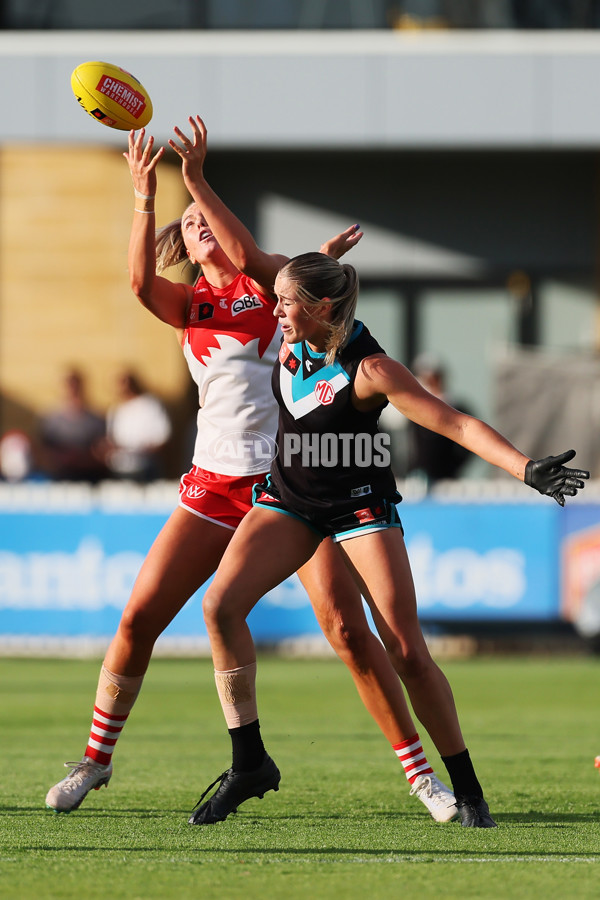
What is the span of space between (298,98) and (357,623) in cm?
1357

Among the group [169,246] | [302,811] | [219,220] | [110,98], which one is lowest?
[302,811]

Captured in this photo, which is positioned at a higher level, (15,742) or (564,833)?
(564,833)

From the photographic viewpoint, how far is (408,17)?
18953mm

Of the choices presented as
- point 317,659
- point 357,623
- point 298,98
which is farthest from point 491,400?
point 357,623

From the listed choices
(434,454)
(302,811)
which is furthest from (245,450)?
(434,454)

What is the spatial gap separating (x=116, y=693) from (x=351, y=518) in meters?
1.30

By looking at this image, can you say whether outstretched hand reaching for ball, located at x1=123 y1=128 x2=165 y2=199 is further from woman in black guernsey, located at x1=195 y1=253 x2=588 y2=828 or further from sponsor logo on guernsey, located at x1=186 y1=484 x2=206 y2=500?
sponsor logo on guernsey, located at x1=186 y1=484 x2=206 y2=500

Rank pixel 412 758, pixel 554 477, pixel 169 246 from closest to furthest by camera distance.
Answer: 1. pixel 554 477
2. pixel 412 758
3. pixel 169 246

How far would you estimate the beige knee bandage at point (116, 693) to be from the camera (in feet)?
20.3

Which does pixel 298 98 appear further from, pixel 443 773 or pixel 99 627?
pixel 443 773

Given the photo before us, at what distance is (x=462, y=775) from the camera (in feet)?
18.8

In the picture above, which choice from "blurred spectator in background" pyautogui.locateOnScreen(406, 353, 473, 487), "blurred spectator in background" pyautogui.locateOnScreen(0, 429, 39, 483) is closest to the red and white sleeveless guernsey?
"blurred spectator in background" pyautogui.locateOnScreen(406, 353, 473, 487)

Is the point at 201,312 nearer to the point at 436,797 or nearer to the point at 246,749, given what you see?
the point at 246,749

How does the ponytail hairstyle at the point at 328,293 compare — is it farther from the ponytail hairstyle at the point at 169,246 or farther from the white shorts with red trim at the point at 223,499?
the ponytail hairstyle at the point at 169,246
